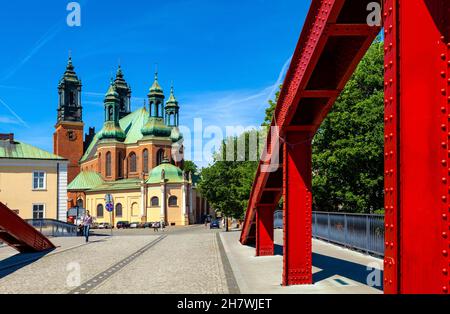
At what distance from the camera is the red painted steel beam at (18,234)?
1786cm

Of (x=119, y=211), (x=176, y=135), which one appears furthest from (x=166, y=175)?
(x=176, y=135)

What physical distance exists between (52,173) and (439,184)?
133 feet

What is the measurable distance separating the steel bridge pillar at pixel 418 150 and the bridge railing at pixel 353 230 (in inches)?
499

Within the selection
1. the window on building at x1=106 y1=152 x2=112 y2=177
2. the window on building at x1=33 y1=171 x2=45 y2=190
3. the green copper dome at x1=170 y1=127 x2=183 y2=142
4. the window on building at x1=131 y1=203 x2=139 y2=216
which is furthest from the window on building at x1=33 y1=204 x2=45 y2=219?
the green copper dome at x1=170 y1=127 x2=183 y2=142

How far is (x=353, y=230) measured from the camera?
18.9m

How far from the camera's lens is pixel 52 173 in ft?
134

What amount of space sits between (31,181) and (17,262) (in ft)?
81.6

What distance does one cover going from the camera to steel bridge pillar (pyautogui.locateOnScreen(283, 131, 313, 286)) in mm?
10492

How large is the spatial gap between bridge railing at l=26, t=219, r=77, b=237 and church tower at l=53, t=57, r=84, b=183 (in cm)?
6028

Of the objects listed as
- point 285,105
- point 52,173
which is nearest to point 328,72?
point 285,105

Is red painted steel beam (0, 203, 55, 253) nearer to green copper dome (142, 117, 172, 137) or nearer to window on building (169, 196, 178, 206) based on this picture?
window on building (169, 196, 178, 206)

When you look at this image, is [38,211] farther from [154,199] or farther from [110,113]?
[110,113]

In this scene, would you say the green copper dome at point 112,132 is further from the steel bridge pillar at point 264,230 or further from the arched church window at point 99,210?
the steel bridge pillar at point 264,230
